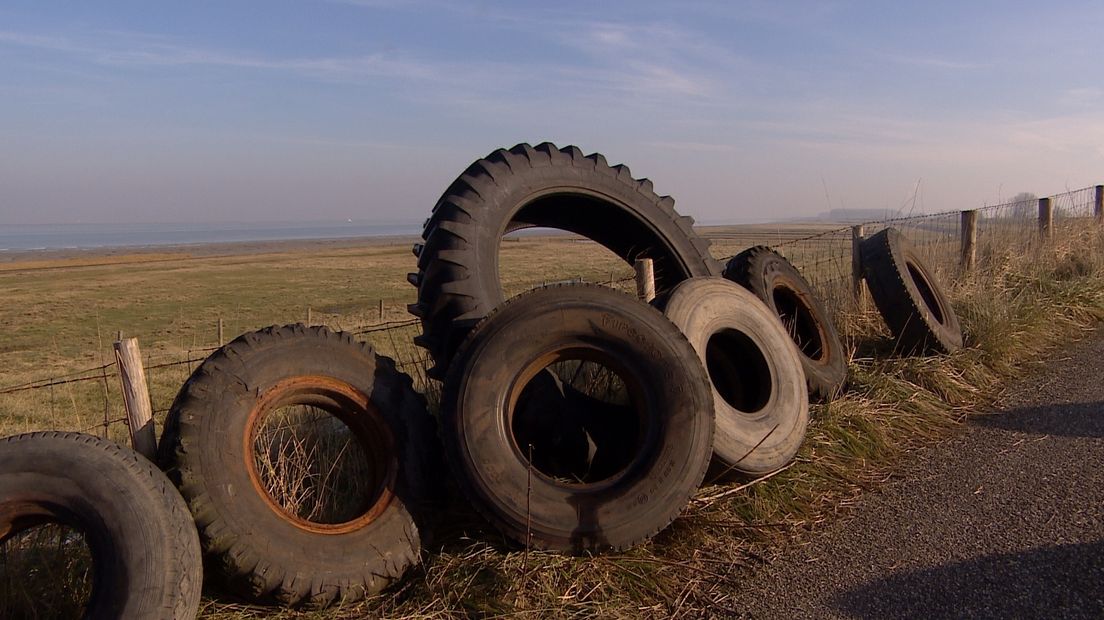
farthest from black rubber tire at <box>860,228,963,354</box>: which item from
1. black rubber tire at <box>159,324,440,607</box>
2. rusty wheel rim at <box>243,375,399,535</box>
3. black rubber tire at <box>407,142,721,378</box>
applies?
rusty wheel rim at <box>243,375,399,535</box>

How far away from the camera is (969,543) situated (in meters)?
4.11

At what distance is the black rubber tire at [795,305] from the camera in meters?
6.62

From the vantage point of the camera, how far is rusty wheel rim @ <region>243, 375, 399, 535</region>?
4.07 m

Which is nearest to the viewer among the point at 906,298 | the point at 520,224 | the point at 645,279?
the point at 645,279

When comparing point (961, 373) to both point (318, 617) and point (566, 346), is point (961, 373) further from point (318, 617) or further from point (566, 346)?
point (318, 617)

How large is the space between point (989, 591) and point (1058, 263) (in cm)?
1007

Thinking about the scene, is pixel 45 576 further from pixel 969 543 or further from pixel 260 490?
pixel 969 543

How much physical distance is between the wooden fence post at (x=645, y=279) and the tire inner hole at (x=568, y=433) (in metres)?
1.26

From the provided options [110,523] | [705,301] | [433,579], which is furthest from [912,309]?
[110,523]

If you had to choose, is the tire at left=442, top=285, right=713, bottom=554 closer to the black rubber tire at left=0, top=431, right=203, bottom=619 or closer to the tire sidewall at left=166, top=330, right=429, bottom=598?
the tire sidewall at left=166, top=330, right=429, bottom=598

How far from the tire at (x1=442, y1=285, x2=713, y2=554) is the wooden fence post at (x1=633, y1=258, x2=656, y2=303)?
1478 millimetres

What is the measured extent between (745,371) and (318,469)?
9.84 ft

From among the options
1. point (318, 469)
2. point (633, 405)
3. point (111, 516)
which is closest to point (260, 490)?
point (111, 516)

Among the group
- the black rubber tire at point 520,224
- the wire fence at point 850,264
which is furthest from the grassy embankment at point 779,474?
the black rubber tire at point 520,224
